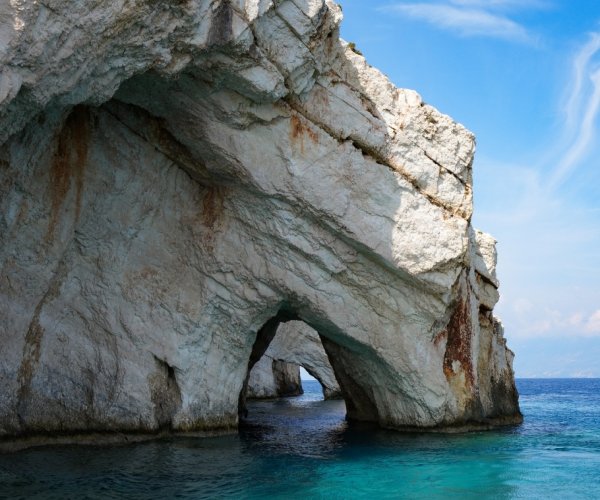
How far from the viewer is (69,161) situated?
51.6 ft

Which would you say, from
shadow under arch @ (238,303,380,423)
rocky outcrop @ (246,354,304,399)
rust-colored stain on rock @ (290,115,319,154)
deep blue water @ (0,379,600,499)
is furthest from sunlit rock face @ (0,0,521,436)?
rocky outcrop @ (246,354,304,399)

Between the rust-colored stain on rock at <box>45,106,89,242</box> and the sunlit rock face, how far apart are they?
4cm

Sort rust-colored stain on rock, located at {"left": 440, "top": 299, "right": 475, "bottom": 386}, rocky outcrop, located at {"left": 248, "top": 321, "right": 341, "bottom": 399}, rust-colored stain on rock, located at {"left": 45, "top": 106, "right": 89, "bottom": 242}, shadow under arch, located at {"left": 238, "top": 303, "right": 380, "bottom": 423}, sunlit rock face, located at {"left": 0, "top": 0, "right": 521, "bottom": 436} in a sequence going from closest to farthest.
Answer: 1. sunlit rock face, located at {"left": 0, "top": 0, "right": 521, "bottom": 436}
2. rust-colored stain on rock, located at {"left": 45, "top": 106, "right": 89, "bottom": 242}
3. shadow under arch, located at {"left": 238, "top": 303, "right": 380, "bottom": 423}
4. rust-colored stain on rock, located at {"left": 440, "top": 299, "right": 475, "bottom": 386}
5. rocky outcrop, located at {"left": 248, "top": 321, "right": 341, "bottom": 399}

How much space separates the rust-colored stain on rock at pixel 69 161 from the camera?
15.4m

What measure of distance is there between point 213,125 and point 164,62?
3.25 metres

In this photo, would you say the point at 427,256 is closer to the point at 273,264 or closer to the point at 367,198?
the point at 367,198

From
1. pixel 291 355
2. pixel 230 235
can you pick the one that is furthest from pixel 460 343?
pixel 291 355

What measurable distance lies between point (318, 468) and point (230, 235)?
6.68 m

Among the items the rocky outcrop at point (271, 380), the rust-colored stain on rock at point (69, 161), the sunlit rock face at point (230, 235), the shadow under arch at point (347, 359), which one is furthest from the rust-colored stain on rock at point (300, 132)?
the rocky outcrop at point (271, 380)

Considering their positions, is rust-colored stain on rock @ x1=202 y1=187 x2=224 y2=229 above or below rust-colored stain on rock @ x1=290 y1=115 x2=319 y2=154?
below

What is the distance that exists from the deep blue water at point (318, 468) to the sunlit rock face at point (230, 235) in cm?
159

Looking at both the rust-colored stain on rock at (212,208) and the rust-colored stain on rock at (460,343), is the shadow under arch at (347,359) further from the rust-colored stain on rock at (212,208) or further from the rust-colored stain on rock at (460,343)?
the rust-colored stain on rock at (212,208)

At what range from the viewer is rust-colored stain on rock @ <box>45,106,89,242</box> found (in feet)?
50.6

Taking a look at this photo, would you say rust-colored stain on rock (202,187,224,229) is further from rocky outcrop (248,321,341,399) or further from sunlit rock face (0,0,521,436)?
rocky outcrop (248,321,341,399)
